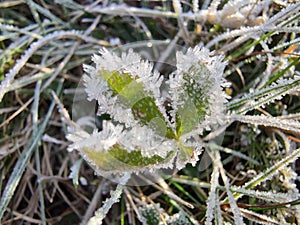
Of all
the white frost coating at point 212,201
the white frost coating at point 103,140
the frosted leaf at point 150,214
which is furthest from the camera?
the frosted leaf at point 150,214

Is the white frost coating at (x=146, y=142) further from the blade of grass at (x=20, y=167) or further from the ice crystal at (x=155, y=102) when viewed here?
the blade of grass at (x=20, y=167)

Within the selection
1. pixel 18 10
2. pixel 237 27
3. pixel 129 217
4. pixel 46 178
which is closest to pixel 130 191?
pixel 129 217

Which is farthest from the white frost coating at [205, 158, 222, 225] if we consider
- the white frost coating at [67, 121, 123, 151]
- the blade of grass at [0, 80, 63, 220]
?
the blade of grass at [0, 80, 63, 220]

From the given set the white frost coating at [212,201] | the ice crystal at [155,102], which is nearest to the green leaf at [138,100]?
the ice crystal at [155,102]

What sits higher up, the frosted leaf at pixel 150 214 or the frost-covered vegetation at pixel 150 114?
the frost-covered vegetation at pixel 150 114

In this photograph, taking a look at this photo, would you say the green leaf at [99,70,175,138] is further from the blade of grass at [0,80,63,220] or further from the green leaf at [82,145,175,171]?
the blade of grass at [0,80,63,220]

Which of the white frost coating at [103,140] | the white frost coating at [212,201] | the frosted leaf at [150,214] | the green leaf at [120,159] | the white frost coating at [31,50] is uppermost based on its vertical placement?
the white frost coating at [31,50]

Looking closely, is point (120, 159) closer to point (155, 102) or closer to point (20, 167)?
point (155, 102)

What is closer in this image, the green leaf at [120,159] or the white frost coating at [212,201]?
the green leaf at [120,159]
